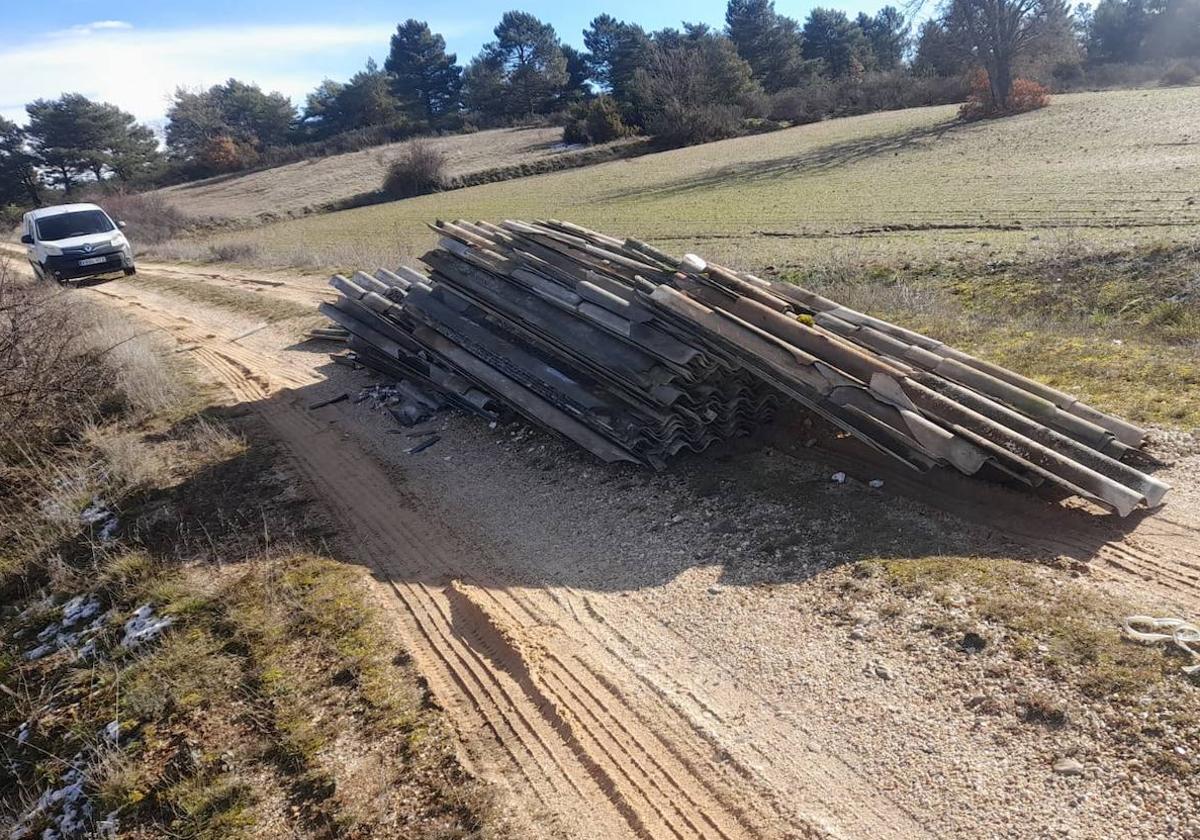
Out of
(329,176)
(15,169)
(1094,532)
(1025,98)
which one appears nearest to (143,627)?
(1094,532)

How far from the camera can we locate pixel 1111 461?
5895 millimetres

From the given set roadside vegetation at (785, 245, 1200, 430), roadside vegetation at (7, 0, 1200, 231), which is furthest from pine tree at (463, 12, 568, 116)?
roadside vegetation at (785, 245, 1200, 430)

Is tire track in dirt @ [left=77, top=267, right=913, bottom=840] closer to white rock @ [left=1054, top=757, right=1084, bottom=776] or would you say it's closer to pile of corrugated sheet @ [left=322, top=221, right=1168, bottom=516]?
white rock @ [left=1054, top=757, right=1084, bottom=776]

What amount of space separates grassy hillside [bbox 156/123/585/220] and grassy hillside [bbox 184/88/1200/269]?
6351mm

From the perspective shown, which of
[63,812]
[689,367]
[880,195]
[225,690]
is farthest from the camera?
[880,195]

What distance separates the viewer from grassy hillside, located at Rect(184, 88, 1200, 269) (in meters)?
18.0

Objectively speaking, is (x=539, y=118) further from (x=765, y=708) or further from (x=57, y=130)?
(x=765, y=708)

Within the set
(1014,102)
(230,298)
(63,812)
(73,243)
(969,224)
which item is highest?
(1014,102)

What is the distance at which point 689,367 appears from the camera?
748 cm

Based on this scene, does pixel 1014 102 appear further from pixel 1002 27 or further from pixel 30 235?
pixel 30 235

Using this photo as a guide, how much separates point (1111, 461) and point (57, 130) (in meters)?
81.5

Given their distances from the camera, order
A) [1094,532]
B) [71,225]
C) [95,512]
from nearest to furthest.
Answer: [1094,532] < [95,512] < [71,225]

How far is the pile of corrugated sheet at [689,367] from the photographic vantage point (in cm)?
625

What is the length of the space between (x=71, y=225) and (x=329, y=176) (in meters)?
42.5
